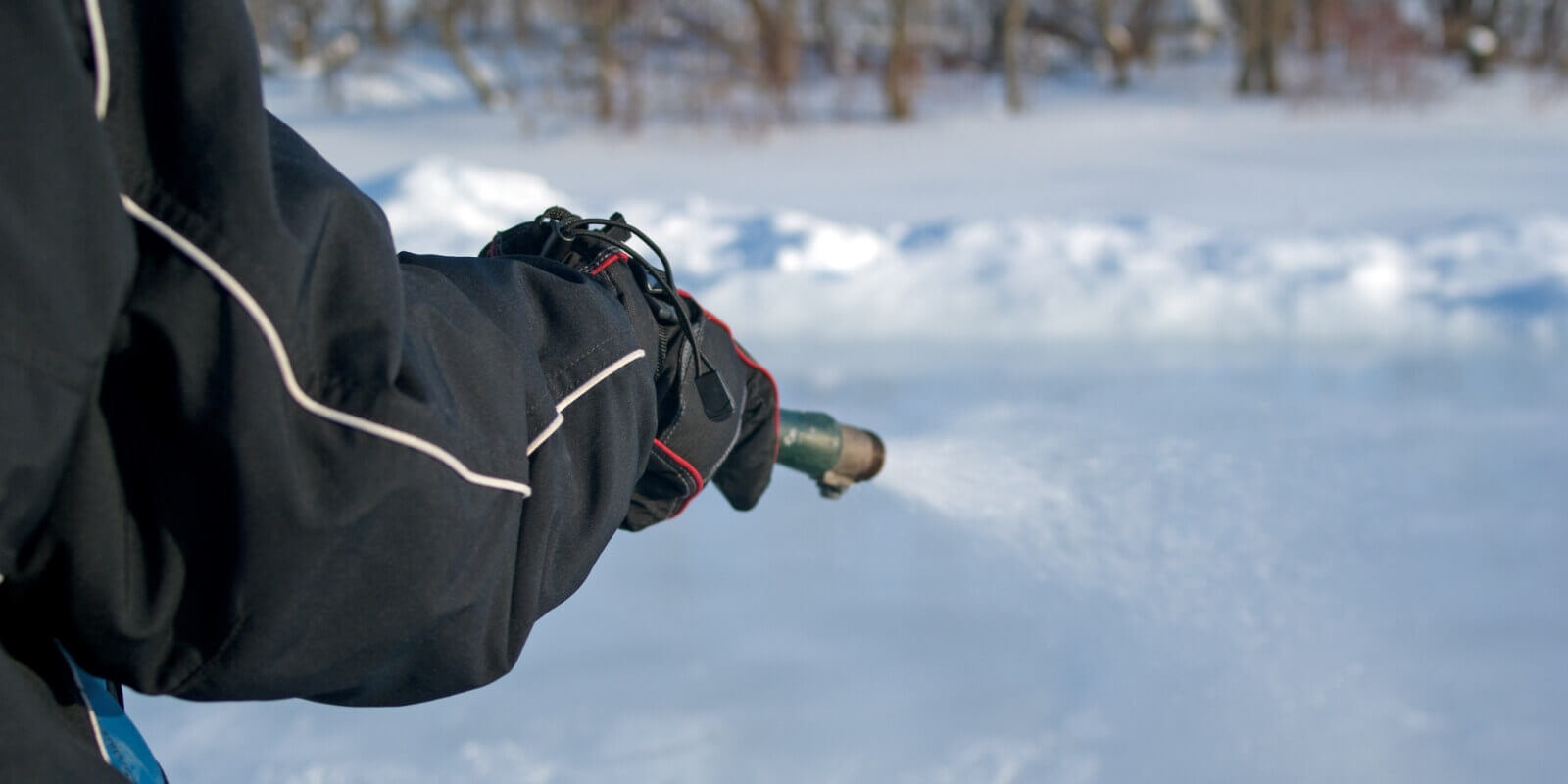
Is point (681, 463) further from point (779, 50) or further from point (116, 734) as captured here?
point (779, 50)

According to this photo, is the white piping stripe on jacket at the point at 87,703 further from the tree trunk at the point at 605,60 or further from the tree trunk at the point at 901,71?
the tree trunk at the point at 605,60

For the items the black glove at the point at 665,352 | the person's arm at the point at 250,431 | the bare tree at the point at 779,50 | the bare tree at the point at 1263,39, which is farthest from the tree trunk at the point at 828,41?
the person's arm at the point at 250,431

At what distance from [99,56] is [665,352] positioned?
68 cm

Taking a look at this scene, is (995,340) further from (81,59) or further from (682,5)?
(682,5)

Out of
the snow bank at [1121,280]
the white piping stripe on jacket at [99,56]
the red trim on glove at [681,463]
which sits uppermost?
the white piping stripe on jacket at [99,56]

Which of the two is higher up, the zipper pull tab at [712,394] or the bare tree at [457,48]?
the zipper pull tab at [712,394]

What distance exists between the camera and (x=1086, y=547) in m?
2.04

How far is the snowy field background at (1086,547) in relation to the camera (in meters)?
1.54

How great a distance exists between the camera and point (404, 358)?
77 centimetres

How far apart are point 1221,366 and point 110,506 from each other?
271cm

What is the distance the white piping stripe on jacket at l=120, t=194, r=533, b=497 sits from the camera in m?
0.66

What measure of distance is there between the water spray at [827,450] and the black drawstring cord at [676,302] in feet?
1.15

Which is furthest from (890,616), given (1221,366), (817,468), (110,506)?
(1221,366)

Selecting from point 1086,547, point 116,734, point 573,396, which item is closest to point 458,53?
point 1086,547
